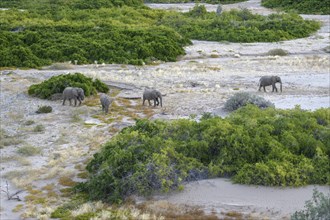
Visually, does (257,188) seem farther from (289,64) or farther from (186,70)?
(289,64)

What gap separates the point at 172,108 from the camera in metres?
23.0

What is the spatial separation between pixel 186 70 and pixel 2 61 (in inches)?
464

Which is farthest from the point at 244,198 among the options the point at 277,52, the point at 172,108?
the point at 277,52

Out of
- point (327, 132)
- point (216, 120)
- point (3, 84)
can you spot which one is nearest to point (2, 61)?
point (3, 84)

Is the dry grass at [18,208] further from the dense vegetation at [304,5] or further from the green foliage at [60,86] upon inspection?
the dense vegetation at [304,5]

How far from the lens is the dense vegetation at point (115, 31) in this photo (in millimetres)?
37875

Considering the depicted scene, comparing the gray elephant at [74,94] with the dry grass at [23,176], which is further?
the gray elephant at [74,94]

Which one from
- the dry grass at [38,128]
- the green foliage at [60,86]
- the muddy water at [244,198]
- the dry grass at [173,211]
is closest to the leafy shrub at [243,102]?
the green foliage at [60,86]

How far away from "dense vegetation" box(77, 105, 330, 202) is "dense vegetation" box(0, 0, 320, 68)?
69.8ft

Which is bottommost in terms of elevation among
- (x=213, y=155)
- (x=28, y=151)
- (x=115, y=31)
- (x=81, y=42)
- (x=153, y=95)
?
(x=28, y=151)

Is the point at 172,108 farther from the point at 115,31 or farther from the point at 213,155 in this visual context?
the point at 115,31

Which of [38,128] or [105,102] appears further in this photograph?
[105,102]

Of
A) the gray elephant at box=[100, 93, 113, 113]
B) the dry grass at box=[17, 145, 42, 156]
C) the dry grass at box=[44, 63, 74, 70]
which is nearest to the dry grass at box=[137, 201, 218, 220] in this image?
the dry grass at box=[17, 145, 42, 156]

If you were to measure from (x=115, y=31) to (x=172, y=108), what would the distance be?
21.7m
